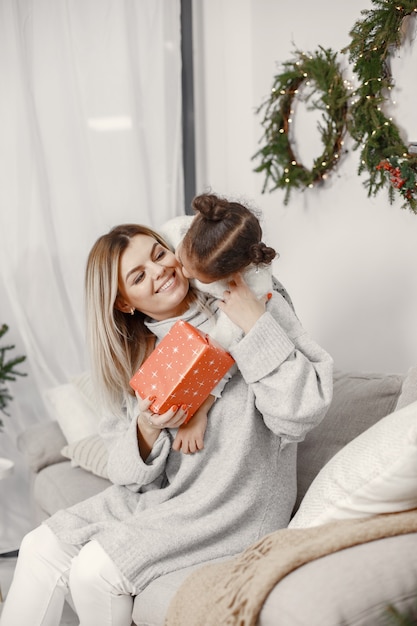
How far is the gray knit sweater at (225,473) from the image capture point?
5.53 ft

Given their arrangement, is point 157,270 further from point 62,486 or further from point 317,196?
point 317,196

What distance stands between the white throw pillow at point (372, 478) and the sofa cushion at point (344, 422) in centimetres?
55

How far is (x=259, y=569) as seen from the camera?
4.07 feet

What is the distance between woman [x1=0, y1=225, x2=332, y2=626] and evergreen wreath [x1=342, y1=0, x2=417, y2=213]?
2.23 ft

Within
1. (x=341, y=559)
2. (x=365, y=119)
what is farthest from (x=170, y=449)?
(x=365, y=119)

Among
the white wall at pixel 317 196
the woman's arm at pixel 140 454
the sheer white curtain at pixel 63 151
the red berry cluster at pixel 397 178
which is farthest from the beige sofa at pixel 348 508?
the sheer white curtain at pixel 63 151

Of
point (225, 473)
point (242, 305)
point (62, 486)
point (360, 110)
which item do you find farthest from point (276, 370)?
point (360, 110)

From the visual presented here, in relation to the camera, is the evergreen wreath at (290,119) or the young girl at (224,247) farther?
the evergreen wreath at (290,119)

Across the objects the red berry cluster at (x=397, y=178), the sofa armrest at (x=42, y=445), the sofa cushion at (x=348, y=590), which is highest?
the red berry cluster at (x=397, y=178)

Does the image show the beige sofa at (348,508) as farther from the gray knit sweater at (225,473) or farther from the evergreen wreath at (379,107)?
the evergreen wreath at (379,107)


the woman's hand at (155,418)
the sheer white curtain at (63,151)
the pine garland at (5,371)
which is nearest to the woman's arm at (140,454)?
the woman's hand at (155,418)

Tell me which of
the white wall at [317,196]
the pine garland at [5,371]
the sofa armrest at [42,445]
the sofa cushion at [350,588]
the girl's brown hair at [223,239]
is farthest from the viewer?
the pine garland at [5,371]

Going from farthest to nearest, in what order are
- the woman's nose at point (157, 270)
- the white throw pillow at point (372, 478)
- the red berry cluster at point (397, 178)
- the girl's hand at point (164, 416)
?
the red berry cluster at point (397, 178) → the woman's nose at point (157, 270) → the girl's hand at point (164, 416) → the white throw pillow at point (372, 478)

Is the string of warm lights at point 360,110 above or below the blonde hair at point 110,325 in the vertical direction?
above
